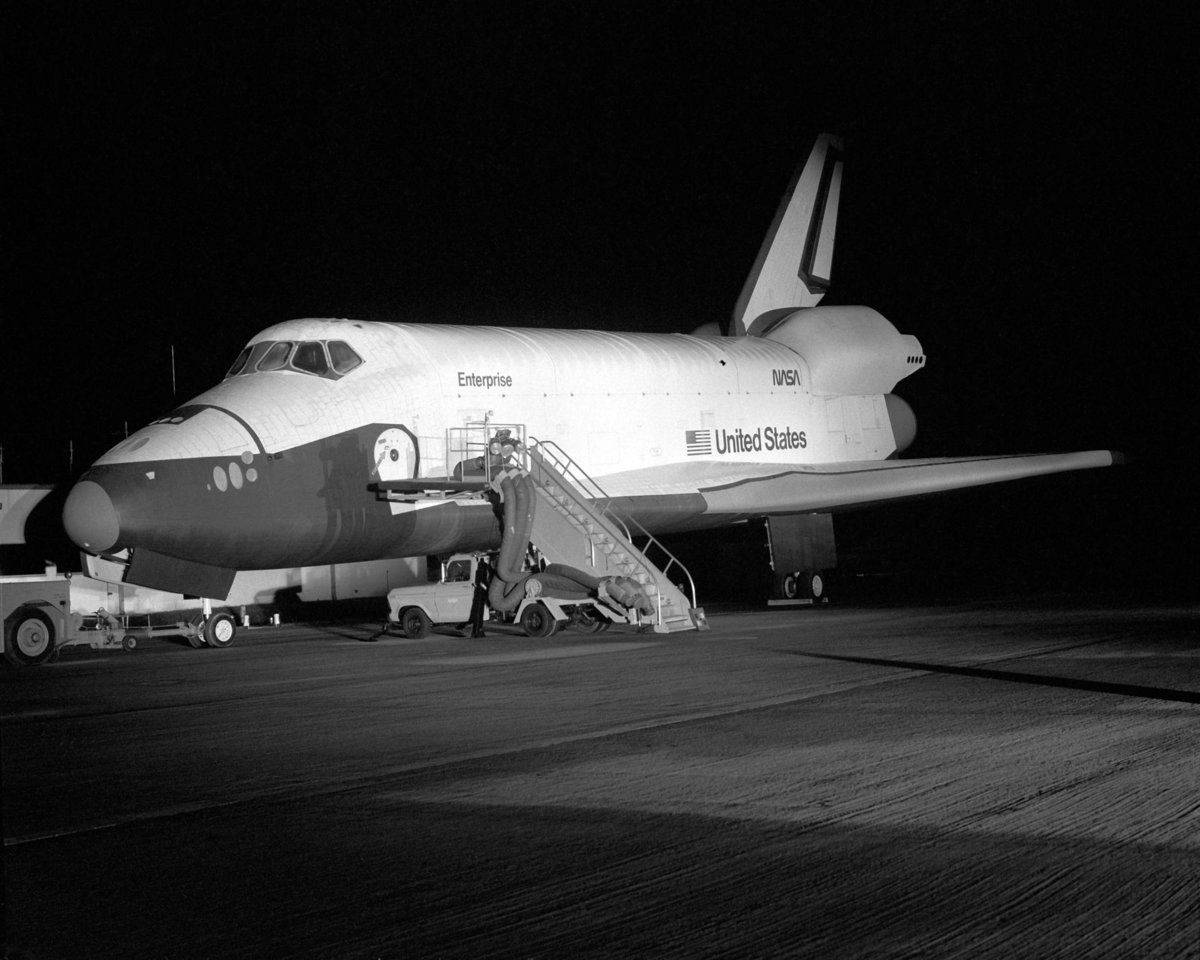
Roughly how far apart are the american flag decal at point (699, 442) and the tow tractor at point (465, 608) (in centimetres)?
302

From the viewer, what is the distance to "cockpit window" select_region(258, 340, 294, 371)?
15.8 metres

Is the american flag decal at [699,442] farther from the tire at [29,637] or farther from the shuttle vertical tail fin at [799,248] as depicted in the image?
the tire at [29,637]

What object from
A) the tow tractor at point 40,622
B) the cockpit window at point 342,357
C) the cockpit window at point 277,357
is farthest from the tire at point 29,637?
the cockpit window at point 342,357

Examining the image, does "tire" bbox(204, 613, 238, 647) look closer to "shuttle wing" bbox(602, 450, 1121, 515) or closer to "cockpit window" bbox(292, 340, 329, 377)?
"cockpit window" bbox(292, 340, 329, 377)

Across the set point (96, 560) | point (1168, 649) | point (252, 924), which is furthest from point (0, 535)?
point (252, 924)

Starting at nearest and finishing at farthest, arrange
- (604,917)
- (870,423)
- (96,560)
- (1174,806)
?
(604,917), (1174,806), (96,560), (870,423)

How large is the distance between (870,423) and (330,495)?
9921 millimetres

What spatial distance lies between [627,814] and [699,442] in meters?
13.8

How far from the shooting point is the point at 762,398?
65.3 ft

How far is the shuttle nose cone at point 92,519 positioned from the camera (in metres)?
13.4

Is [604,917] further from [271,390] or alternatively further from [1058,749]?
[271,390]

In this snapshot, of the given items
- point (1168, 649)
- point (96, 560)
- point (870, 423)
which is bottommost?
point (1168, 649)

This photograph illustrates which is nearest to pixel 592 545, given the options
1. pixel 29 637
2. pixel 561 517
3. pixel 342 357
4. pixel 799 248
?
pixel 561 517

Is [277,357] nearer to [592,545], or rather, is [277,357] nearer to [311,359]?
[311,359]
